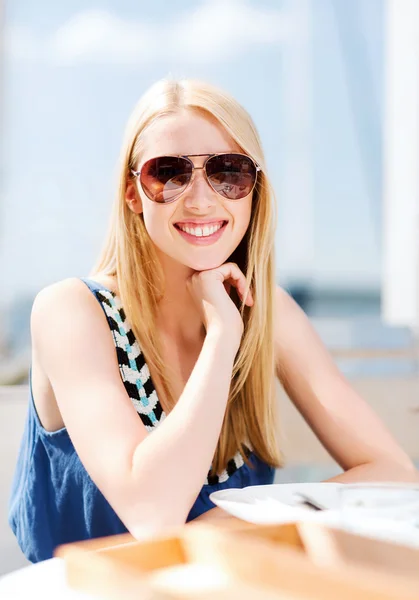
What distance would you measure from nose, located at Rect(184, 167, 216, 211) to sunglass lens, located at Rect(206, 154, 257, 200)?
0.01 m

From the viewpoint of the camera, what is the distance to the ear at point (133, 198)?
1.54 meters

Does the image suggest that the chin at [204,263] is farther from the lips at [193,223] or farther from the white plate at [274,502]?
the white plate at [274,502]

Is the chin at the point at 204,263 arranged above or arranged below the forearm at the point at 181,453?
above

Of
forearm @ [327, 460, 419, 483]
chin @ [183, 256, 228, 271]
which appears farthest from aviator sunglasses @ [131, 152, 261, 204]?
forearm @ [327, 460, 419, 483]

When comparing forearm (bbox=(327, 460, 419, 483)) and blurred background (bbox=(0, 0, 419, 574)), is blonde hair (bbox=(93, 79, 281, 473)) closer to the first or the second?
blurred background (bbox=(0, 0, 419, 574))

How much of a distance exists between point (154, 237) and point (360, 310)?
65.3 feet

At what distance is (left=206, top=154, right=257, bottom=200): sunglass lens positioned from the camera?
55.9 inches

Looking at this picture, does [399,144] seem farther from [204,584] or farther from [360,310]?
[360,310]

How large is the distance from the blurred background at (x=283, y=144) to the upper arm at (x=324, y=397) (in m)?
0.18

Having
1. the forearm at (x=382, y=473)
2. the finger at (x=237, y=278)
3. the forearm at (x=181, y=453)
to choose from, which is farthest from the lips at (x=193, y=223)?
the forearm at (x=382, y=473)

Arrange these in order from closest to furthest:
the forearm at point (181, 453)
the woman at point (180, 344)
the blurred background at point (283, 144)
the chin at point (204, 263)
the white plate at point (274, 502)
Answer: the white plate at point (274, 502) → the forearm at point (181, 453) → the woman at point (180, 344) → the chin at point (204, 263) → the blurred background at point (283, 144)

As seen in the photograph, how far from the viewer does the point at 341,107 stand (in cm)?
1659

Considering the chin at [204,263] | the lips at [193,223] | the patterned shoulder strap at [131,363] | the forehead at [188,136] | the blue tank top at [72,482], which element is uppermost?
the forehead at [188,136]

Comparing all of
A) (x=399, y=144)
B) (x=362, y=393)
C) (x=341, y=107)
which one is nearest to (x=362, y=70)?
(x=341, y=107)
